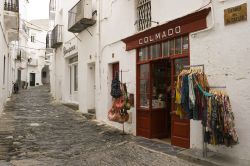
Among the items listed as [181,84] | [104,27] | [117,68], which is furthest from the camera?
[104,27]

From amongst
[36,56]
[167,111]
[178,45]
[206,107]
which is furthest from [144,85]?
[36,56]

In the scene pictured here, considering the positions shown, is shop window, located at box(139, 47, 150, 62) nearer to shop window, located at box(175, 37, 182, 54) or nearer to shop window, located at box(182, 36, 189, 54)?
shop window, located at box(175, 37, 182, 54)

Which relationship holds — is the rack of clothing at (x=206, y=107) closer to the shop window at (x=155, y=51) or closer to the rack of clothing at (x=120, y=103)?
the shop window at (x=155, y=51)

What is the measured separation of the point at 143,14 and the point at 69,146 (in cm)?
467

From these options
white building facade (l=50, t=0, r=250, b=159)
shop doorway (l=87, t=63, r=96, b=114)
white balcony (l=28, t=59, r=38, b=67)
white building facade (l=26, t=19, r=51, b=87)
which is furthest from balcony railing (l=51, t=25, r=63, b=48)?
white balcony (l=28, t=59, r=38, b=67)

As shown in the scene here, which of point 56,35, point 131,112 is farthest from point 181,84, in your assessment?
point 56,35

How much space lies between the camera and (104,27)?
13219 mm

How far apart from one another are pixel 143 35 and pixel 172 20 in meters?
1.57

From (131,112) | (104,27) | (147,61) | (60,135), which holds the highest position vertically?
(104,27)

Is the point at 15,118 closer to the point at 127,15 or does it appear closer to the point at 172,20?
the point at 127,15

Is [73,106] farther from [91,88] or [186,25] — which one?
[186,25]

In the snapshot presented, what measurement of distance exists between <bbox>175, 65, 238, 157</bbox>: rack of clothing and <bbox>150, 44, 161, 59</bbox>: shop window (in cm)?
209

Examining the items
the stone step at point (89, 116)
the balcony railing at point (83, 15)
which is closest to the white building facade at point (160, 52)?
the balcony railing at point (83, 15)

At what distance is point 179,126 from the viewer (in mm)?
8312
